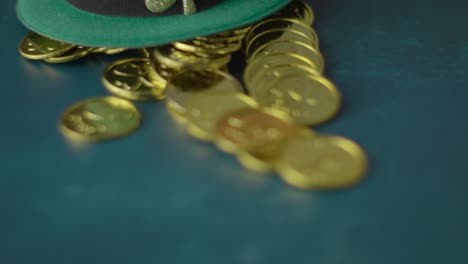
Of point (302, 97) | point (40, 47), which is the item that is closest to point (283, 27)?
point (302, 97)

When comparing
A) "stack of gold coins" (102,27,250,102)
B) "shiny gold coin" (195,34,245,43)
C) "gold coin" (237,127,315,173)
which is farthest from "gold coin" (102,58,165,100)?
"gold coin" (237,127,315,173)

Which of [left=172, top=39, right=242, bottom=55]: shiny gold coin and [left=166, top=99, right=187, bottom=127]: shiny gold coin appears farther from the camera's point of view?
[left=172, top=39, right=242, bottom=55]: shiny gold coin

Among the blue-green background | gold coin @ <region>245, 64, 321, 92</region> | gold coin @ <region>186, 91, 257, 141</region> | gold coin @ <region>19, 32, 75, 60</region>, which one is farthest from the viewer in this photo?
gold coin @ <region>19, 32, 75, 60</region>

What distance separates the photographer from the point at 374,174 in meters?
0.86

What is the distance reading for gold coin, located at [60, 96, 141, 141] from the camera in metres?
0.93

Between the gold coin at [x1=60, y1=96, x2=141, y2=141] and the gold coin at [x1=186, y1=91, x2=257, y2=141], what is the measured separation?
94 mm

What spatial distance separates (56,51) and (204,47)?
0.88ft

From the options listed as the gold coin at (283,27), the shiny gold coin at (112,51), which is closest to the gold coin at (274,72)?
the gold coin at (283,27)

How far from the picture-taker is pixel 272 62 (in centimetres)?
105

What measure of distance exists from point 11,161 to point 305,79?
466mm

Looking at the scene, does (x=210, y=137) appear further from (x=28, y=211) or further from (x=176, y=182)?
(x=28, y=211)

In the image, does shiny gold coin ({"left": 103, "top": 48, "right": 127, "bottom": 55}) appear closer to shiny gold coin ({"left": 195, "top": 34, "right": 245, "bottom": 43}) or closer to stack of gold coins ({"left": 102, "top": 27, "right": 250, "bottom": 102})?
stack of gold coins ({"left": 102, "top": 27, "right": 250, "bottom": 102})

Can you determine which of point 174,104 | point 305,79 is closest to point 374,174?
point 305,79

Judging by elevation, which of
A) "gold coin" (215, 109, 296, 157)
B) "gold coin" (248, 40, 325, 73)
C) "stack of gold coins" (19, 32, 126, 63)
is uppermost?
"stack of gold coins" (19, 32, 126, 63)
